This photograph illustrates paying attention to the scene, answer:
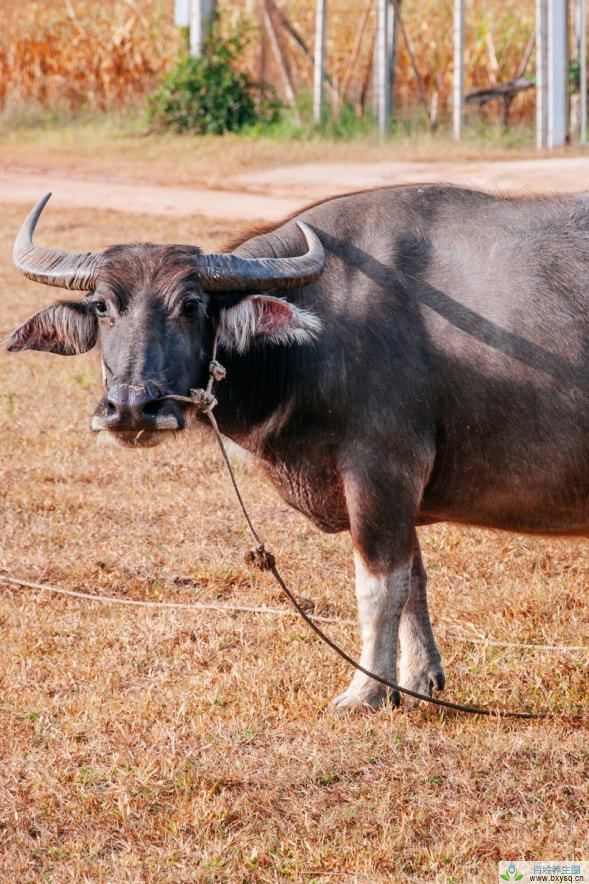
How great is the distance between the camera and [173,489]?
6367 millimetres

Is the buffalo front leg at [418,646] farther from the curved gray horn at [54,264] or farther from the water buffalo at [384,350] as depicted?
the curved gray horn at [54,264]

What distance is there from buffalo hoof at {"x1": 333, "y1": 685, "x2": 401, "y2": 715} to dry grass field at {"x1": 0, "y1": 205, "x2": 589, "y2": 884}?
0.06 meters

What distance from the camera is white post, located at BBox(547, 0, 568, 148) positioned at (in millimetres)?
15141

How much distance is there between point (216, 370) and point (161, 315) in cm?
24

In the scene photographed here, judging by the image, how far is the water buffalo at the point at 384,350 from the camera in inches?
159

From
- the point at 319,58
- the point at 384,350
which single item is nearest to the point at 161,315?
the point at 384,350

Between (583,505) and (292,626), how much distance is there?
1.23m

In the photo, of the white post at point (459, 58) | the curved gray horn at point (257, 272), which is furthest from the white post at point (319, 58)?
the curved gray horn at point (257, 272)

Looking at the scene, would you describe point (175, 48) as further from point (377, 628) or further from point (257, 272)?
point (377, 628)

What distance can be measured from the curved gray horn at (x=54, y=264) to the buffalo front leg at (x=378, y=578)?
1.02 metres

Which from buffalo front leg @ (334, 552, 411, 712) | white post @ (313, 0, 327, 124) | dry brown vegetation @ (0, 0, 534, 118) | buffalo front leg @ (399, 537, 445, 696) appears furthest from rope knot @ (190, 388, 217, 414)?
dry brown vegetation @ (0, 0, 534, 118)

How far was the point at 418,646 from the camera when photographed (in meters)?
4.49

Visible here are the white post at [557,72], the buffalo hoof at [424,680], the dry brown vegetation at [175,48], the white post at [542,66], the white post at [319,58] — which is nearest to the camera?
the buffalo hoof at [424,680]

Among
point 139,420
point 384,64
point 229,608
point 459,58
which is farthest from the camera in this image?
point 384,64
